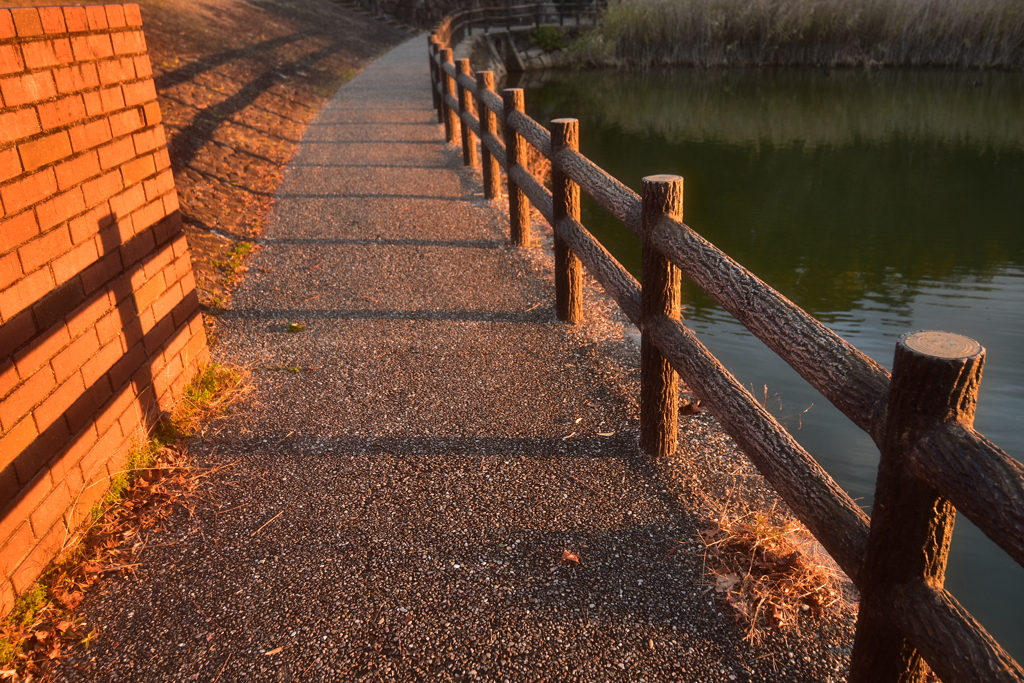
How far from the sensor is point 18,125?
304cm

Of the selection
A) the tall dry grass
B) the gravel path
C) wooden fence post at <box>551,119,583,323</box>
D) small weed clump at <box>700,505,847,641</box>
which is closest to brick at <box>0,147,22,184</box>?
the gravel path

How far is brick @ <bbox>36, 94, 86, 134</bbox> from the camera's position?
321 centimetres

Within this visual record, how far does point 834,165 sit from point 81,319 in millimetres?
13694

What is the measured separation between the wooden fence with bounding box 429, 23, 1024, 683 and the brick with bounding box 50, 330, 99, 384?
2.49 metres

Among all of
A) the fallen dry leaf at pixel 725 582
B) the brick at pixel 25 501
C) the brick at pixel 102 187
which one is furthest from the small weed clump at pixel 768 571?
the brick at pixel 102 187

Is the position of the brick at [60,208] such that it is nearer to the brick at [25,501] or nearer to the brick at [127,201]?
the brick at [127,201]

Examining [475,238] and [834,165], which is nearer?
[475,238]

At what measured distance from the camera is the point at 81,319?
3.38 meters

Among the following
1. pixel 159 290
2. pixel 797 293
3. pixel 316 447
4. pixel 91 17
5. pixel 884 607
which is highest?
pixel 91 17

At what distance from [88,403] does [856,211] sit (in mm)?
11094

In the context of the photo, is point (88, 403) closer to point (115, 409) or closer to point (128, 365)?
point (115, 409)

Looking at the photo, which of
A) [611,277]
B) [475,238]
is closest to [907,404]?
[611,277]

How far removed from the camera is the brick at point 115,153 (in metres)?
3.66

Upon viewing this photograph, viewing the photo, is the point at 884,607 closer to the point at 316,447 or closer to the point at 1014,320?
the point at 316,447
